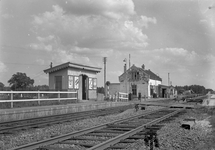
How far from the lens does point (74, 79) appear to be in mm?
25578

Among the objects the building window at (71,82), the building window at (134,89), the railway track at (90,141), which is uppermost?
the building window at (71,82)

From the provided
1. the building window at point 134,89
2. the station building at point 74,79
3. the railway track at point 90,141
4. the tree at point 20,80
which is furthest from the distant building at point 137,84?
the railway track at point 90,141

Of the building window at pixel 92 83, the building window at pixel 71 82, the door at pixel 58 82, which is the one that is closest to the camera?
the building window at pixel 71 82

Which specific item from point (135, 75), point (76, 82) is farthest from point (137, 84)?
point (76, 82)

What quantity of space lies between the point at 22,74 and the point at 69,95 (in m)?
27.9

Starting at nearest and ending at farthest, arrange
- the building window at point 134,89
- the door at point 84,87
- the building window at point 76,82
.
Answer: the building window at point 76,82 < the door at point 84,87 < the building window at point 134,89

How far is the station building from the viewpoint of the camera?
24.9 metres

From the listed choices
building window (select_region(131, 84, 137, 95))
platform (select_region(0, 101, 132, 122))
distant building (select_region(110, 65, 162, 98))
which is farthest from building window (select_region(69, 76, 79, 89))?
building window (select_region(131, 84, 137, 95))

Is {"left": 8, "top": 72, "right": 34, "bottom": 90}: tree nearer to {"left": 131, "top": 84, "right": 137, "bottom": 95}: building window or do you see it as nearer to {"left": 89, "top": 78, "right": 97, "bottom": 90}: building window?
{"left": 131, "top": 84, "right": 137, "bottom": 95}: building window

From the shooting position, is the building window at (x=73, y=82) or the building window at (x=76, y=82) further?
the building window at (x=76, y=82)

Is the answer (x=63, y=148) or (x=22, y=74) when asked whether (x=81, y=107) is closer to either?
(x=63, y=148)

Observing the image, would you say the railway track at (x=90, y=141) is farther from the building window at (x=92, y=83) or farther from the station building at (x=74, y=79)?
the building window at (x=92, y=83)

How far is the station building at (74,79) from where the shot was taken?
979 inches

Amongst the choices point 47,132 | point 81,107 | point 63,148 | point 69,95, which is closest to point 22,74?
point 69,95
